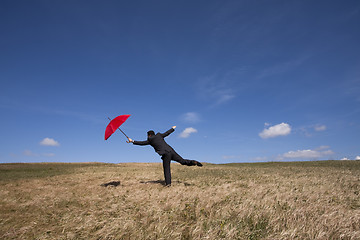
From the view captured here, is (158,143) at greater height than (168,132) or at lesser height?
lesser

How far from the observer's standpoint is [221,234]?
16.7ft

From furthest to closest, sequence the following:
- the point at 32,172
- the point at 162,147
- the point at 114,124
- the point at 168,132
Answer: the point at 32,172
the point at 168,132
the point at 114,124
the point at 162,147

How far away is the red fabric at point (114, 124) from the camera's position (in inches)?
491

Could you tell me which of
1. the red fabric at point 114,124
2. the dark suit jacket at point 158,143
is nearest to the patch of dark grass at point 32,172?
the red fabric at point 114,124

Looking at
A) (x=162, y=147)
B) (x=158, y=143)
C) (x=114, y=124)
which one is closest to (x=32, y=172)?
(x=114, y=124)

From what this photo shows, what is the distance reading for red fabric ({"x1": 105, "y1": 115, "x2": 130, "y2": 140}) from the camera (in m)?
12.5

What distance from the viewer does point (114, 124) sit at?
12.6 metres

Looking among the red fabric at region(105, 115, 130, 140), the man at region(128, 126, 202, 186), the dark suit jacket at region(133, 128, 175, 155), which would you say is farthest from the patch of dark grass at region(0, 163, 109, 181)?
the man at region(128, 126, 202, 186)

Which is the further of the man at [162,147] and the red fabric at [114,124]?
the red fabric at [114,124]

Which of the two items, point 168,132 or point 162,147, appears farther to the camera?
point 168,132

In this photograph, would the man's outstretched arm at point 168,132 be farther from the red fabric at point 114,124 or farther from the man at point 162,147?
the red fabric at point 114,124

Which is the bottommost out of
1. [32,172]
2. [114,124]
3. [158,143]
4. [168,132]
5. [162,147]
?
[32,172]

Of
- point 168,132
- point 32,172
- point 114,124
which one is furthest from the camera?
point 32,172

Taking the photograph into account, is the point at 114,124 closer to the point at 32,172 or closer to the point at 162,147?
the point at 162,147
